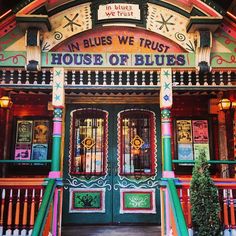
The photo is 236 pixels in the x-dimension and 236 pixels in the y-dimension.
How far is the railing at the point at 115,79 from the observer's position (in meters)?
7.21

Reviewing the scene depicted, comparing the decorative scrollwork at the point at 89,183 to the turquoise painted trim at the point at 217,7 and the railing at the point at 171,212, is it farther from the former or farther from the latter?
the turquoise painted trim at the point at 217,7

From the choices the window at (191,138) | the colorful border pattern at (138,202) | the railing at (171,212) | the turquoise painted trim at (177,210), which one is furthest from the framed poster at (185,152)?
the turquoise painted trim at (177,210)

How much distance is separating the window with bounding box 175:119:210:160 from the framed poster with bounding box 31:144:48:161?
10.9 ft

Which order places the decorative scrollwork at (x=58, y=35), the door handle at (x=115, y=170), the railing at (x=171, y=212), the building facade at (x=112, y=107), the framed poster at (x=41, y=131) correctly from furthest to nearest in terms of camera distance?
the framed poster at (x=41, y=131) → the door handle at (x=115, y=170) → the decorative scrollwork at (x=58, y=35) → the building facade at (x=112, y=107) → the railing at (x=171, y=212)

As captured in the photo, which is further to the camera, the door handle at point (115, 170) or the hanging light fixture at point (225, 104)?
the hanging light fixture at point (225, 104)

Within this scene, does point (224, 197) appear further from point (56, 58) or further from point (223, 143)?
point (56, 58)

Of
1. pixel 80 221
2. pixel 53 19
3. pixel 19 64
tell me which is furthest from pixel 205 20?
pixel 80 221

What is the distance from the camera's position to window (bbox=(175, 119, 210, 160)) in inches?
346

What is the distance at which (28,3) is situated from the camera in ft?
22.9

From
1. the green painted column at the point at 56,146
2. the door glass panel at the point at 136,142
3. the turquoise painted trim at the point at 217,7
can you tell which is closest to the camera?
the green painted column at the point at 56,146

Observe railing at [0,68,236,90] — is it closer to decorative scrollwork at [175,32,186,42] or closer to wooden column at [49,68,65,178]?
wooden column at [49,68,65,178]

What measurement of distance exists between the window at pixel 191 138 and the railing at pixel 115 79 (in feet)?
5.90

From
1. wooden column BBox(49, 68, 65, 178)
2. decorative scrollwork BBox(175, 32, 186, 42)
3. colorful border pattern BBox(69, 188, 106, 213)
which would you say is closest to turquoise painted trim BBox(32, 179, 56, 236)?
wooden column BBox(49, 68, 65, 178)

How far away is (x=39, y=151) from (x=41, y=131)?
0.51 meters
